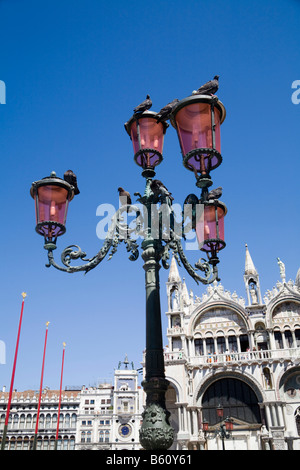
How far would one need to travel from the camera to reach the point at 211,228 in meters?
6.43

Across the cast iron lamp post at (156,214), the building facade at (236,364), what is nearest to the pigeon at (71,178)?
the cast iron lamp post at (156,214)

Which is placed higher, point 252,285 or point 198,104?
point 252,285

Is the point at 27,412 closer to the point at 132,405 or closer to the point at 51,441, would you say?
the point at 51,441

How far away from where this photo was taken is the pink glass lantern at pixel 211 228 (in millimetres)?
6340

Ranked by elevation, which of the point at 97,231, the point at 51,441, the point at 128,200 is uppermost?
the point at 51,441

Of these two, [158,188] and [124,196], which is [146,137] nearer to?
[158,188]

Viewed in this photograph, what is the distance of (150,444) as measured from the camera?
437 cm

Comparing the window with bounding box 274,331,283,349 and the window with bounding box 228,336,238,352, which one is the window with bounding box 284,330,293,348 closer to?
the window with bounding box 274,331,283,349

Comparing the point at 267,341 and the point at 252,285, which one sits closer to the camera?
the point at 267,341

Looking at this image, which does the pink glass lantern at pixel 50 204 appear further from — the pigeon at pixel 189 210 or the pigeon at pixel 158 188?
the pigeon at pixel 189 210

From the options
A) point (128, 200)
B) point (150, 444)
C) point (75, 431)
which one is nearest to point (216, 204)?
point (128, 200)
